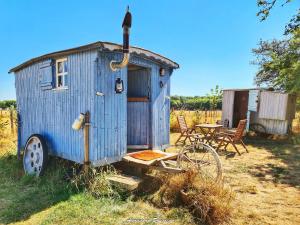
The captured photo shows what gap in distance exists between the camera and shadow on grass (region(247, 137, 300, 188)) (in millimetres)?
5141

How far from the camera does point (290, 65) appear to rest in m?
10.3

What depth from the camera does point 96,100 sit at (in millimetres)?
4129

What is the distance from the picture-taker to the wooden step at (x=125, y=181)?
3818 millimetres

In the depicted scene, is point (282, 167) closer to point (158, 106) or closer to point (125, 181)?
point (158, 106)

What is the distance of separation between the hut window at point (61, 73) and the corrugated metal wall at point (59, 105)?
16cm

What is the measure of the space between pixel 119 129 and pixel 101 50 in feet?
5.15

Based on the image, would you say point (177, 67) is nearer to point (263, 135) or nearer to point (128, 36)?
point (128, 36)

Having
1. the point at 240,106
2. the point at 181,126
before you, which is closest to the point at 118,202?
the point at 181,126

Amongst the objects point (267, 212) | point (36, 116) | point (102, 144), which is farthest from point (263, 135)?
point (36, 116)

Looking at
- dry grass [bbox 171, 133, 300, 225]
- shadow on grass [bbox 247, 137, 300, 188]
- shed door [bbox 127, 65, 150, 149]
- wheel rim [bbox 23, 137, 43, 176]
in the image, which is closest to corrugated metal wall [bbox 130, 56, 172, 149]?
shed door [bbox 127, 65, 150, 149]

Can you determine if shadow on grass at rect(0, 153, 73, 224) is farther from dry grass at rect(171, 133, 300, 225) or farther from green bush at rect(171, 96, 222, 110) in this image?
green bush at rect(171, 96, 222, 110)

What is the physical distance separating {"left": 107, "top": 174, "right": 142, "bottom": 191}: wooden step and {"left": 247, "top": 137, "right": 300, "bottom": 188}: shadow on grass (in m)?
3.04

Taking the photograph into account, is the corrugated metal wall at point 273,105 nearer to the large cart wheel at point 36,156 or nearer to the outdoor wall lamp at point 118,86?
the outdoor wall lamp at point 118,86

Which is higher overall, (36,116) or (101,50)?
(101,50)
